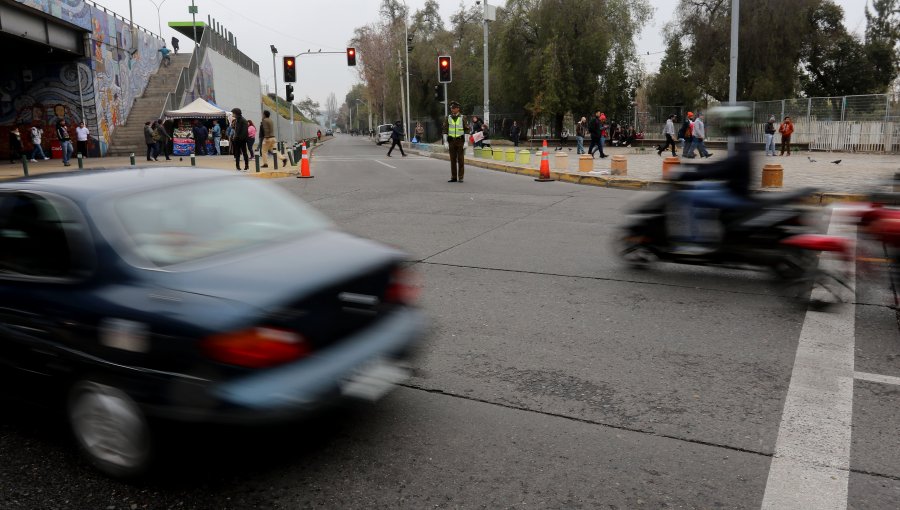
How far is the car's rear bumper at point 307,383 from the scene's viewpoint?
2.87 meters

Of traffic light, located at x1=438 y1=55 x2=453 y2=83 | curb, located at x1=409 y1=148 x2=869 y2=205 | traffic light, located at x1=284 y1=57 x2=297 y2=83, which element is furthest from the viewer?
traffic light, located at x1=438 y1=55 x2=453 y2=83

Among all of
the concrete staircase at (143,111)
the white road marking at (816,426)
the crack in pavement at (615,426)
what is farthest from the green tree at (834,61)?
the crack in pavement at (615,426)

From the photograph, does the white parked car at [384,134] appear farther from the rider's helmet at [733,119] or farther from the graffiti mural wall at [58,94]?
the rider's helmet at [733,119]

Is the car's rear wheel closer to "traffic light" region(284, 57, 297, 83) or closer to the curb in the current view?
the curb

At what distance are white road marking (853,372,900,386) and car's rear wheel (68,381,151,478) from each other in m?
4.24

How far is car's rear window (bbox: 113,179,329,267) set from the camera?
11.1 ft

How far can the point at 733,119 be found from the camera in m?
6.41

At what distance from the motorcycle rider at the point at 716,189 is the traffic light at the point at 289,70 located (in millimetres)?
26398

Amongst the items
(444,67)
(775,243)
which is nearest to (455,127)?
(775,243)

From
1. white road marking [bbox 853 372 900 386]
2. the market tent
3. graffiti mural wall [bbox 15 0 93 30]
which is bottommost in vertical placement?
white road marking [bbox 853 372 900 386]

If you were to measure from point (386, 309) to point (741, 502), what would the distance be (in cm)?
198

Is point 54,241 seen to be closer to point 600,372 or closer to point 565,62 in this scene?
point 600,372

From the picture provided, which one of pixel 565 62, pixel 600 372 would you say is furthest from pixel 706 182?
pixel 565 62

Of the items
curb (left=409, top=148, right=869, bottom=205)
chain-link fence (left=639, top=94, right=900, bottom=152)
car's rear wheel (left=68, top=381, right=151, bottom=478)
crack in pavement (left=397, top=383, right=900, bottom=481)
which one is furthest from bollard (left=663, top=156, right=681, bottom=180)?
chain-link fence (left=639, top=94, right=900, bottom=152)
